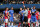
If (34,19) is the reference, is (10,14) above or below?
above

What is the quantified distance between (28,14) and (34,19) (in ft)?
1.75

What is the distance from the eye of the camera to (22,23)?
6652 mm

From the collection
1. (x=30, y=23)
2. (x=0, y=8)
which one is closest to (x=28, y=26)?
(x=30, y=23)

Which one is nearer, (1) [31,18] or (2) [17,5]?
(1) [31,18]

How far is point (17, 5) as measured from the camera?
9336 millimetres

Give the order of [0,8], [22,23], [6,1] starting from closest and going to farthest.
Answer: [22,23] < [0,8] < [6,1]

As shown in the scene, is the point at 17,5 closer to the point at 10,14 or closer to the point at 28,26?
the point at 10,14

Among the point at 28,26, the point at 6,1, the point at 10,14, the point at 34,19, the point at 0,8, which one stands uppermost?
the point at 6,1

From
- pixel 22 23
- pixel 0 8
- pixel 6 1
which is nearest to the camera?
pixel 22 23

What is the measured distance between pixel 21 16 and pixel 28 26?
82cm

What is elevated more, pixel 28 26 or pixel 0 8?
pixel 0 8

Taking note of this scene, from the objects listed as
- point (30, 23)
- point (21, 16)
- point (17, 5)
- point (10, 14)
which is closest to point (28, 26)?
point (30, 23)

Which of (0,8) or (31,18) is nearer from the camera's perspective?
(31,18)

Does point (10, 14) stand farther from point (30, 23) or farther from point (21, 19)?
point (30, 23)
